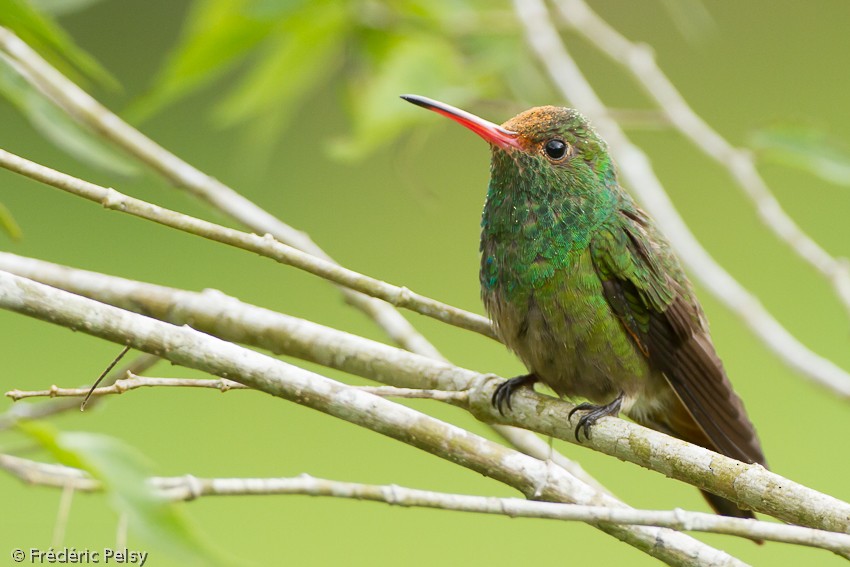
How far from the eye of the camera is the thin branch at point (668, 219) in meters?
2.75

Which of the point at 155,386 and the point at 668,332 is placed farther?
the point at 668,332

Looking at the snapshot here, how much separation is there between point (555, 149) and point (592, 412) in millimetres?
840

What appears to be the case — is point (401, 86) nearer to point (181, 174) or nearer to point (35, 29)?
point (181, 174)

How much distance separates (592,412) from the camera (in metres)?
2.57

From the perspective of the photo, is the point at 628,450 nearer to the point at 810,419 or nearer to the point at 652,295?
the point at 652,295

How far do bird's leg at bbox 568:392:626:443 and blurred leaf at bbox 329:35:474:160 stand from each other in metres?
0.90

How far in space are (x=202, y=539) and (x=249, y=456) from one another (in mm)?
5085

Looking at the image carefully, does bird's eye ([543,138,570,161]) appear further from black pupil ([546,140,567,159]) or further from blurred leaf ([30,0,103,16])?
blurred leaf ([30,0,103,16])

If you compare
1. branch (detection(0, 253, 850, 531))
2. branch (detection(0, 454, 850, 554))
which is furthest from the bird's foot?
branch (detection(0, 454, 850, 554))

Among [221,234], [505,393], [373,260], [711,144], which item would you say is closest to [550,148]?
[711,144]

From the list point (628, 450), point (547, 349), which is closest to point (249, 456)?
point (547, 349)

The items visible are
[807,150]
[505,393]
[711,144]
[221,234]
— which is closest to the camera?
→ [221,234]

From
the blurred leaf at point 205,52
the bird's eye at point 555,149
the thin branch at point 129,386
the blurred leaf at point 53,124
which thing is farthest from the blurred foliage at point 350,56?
the thin branch at point 129,386

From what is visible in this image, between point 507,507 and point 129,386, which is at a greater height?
point 129,386
